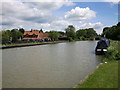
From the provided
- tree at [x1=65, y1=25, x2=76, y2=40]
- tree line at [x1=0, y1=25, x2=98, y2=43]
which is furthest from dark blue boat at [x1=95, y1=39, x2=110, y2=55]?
tree at [x1=65, y1=25, x2=76, y2=40]

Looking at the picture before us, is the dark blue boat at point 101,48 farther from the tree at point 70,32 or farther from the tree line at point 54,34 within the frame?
the tree at point 70,32

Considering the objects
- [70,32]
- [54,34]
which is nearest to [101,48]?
[54,34]

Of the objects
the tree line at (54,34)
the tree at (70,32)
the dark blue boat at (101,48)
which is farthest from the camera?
the tree at (70,32)

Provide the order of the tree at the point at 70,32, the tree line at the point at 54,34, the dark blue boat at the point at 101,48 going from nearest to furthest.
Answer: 1. the dark blue boat at the point at 101,48
2. the tree line at the point at 54,34
3. the tree at the point at 70,32

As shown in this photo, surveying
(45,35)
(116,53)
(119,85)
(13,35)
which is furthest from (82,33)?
(119,85)

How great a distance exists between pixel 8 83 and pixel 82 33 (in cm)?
14871

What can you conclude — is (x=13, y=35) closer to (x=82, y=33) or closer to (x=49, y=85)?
(x=49, y=85)

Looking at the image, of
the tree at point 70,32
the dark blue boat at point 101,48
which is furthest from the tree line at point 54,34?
the dark blue boat at point 101,48

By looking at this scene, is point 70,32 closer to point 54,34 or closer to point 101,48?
point 54,34

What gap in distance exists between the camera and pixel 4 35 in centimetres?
5309

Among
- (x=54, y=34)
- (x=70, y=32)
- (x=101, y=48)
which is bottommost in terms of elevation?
(x=101, y=48)

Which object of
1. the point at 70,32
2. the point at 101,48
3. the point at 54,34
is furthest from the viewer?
the point at 70,32

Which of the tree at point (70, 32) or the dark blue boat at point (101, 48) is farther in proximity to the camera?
the tree at point (70, 32)

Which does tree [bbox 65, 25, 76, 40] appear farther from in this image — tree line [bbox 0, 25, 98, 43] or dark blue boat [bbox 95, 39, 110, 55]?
dark blue boat [bbox 95, 39, 110, 55]
